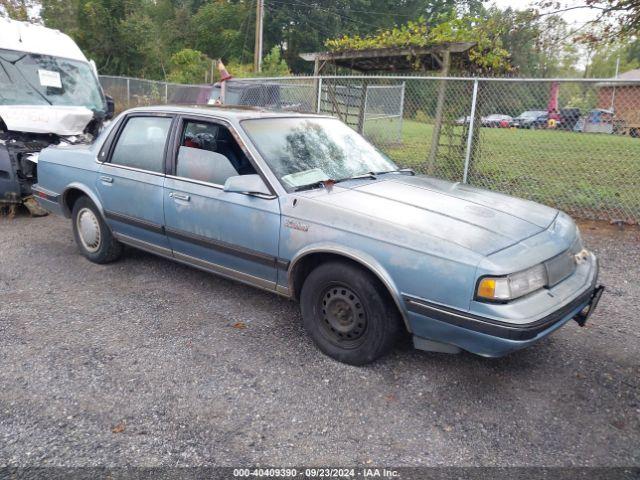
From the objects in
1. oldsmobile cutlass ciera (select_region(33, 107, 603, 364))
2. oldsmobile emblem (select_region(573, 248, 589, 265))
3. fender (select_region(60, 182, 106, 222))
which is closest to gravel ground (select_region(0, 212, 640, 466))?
oldsmobile cutlass ciera (select_region(33, 107, 603, 364))

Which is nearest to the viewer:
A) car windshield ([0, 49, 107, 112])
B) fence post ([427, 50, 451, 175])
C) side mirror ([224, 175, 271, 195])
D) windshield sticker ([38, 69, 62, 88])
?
side mirror ([224, 175, 271, 195])

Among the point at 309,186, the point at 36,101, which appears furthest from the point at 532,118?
the point at 36,101

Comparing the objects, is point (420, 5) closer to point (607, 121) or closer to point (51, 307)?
point (607, 121)

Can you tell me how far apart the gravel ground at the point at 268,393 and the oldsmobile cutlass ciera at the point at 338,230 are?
1.12 ft

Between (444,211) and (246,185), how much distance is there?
1338mm

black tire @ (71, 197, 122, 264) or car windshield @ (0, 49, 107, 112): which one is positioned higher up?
car windshield @ (0, 49, 107, 112)

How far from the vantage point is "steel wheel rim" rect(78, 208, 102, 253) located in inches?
194

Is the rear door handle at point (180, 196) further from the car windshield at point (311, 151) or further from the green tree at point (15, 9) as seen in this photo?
the green tree at point (15, 9)

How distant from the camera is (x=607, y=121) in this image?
6793 millimetres

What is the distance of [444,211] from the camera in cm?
324

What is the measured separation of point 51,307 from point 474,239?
132 inches

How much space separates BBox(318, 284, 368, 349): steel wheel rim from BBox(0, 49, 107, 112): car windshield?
603 centimetres

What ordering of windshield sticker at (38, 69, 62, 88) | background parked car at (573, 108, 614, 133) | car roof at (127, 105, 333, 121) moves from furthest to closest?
windshield sticker at (38, 69, 62, 88) < background parked car at (573, 108, 614, 133) < car roof at (127, 105, 333, 121)

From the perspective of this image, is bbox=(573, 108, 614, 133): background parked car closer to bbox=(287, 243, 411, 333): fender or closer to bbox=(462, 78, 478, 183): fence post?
bbox=(462, 78, 478, 183): fence post
